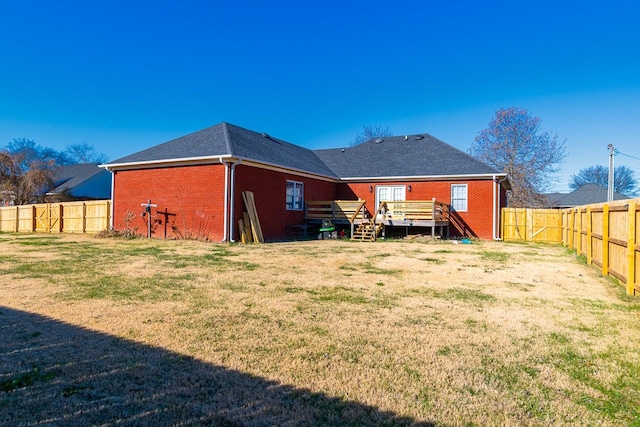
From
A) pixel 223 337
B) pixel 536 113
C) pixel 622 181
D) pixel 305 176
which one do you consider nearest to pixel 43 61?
pixel 305 176

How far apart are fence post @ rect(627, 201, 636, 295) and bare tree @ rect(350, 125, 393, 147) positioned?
1599 inches

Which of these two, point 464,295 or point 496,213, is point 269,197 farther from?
point 464,295

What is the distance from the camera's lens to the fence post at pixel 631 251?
6121 mm

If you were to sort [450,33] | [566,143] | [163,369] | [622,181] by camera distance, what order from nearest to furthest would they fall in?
1. [163,369]
2. [450,33]
3. [566,143]
4. [622,181]

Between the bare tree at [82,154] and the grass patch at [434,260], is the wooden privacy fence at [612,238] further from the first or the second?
the bare tree at [82,154]

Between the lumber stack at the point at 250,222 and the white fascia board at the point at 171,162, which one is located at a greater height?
the white fascia board at the point at 171,162

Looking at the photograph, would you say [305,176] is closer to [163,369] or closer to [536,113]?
[163,369]

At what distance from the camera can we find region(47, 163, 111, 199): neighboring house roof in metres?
30.0

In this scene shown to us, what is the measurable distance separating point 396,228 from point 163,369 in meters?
17.6

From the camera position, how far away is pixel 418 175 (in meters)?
19.8

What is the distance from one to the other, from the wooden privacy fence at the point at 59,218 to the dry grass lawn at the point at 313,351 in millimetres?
12935

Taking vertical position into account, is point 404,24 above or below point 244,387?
above

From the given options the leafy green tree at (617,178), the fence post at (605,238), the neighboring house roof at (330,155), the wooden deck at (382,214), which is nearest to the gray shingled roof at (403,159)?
the neighboring house roof at (330,155)

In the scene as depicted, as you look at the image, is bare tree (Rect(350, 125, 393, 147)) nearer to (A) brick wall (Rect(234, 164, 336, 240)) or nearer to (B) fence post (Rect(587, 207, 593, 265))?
(A) brick wall (Rect(234, 164, 336, 240))
